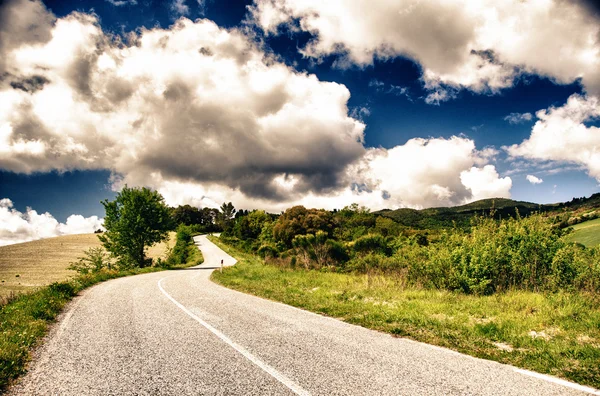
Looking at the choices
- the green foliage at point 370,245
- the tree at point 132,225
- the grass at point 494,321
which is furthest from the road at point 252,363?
the tree at point 132,225

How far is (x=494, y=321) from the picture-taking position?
7246mm

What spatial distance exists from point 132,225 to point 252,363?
3739 centimetres

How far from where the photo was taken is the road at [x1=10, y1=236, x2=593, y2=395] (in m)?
4.02

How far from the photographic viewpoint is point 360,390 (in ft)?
12.7

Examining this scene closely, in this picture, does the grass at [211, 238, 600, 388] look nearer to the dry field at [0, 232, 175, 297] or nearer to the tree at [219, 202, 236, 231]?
the dry field at [0, 232, 175, 297]

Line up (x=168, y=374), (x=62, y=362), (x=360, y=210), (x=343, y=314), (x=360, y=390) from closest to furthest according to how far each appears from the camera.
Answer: (x=360, y=390) < (x=168, y=374) < (x=62, y=362) < (x=343, y=314) < (x=360, y=210)

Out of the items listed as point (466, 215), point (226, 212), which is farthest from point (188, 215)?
Result: point (466, 215)

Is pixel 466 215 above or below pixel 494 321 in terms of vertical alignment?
above

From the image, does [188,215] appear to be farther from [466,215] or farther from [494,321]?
[494,321]

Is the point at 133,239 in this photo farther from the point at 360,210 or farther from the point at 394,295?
the point at 360,210

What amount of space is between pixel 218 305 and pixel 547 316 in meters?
9.19

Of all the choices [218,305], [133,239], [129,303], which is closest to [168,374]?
[218,305]

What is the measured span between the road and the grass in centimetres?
52

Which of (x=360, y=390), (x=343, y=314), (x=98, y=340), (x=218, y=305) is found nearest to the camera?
(x=360, y=390)
